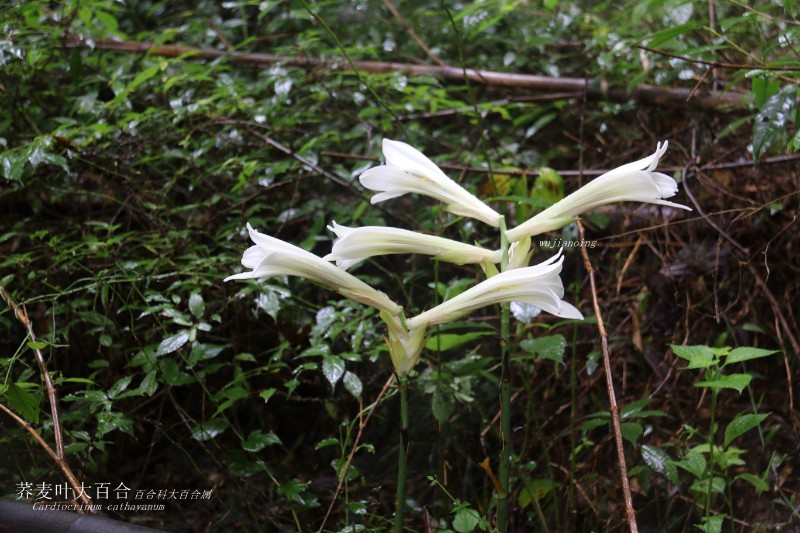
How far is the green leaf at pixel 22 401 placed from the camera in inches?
47.2

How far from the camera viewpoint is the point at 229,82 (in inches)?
94.3

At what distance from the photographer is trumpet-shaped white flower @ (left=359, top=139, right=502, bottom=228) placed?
113 cm

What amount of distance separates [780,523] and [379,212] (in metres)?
1.38

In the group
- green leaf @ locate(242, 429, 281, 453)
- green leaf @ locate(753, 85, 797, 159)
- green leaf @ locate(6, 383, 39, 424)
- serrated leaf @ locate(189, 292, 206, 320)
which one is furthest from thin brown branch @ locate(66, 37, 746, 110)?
green leaf @ locate(6, 383, 39, 424)

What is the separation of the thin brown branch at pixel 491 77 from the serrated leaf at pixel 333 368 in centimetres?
135

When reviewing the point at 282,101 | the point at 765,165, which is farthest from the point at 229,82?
the point at 765,165

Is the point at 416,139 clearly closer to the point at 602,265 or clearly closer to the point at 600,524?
the point at 602,265

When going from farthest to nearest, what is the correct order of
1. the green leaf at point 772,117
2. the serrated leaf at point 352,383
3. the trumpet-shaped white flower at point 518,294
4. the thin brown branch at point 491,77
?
1. the thin brown branch at point 491,77
2. the green leaf at point 772,117
3. the serrated leaf at point 352,383
4. the trumpet-shaped white flower at point 518,294

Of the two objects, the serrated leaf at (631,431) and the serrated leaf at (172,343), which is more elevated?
the serrated leaf at (172,343)

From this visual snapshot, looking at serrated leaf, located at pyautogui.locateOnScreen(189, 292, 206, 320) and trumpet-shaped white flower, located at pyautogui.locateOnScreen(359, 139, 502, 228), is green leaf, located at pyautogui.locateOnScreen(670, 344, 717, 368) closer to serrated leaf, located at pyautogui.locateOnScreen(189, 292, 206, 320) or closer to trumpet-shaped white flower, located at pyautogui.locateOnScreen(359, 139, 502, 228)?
trumpet-shaped white flower, located at pyautogui.locateOnScreen(359, 139, 502, 228)

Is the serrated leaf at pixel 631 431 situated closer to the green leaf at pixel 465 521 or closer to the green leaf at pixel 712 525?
the green leaf at pixel 712 525

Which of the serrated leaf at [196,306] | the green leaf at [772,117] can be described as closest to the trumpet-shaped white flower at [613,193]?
the green leaf at [772,117]

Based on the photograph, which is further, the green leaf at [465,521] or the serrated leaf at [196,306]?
the serrated leaf at [196,306]

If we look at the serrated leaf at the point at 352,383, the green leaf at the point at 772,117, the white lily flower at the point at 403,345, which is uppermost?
the white lily flower at the point at 403,345
